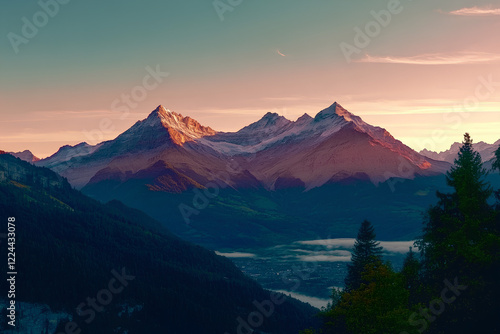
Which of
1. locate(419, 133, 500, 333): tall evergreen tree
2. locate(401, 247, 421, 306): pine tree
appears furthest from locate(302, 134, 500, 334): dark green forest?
locate(401, 247, 421, 306): pine tree

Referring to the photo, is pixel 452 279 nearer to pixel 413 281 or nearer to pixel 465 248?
pixel 465 248

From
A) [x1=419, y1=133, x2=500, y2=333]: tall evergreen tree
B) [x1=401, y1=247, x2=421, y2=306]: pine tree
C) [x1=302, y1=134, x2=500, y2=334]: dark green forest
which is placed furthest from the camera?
[x1=401, y1=247, x2=421, y2=306]: pine tree

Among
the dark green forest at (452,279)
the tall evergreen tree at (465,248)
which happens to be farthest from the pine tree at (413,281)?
the tall evergreen tree at (465,248)

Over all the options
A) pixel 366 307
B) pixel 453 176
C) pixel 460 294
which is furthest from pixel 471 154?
pixel 366 307

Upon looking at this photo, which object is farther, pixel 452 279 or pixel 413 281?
pixel 413 281

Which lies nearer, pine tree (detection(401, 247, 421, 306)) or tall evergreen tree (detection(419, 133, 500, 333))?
tall evergreen tree (detection(419, 133, 500, 333))

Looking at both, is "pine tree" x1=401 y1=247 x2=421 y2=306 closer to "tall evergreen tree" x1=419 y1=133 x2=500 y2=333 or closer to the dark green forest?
the dark green forest

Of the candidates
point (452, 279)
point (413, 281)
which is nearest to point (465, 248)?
point (452, 279)

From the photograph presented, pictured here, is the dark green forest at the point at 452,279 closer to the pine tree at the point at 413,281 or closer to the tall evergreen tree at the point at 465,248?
the tall evergreen tree at the point at 465,248
